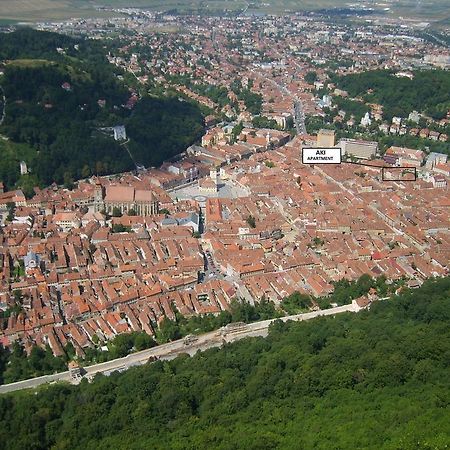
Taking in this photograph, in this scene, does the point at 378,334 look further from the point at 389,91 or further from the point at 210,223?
the point at 389,91

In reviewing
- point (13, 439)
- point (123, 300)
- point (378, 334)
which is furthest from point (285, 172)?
point (13, 439)

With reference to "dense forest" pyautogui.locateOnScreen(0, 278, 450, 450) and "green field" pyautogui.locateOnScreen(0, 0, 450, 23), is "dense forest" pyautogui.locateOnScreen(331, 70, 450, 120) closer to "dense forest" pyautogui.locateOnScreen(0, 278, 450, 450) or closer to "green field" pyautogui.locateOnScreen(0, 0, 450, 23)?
"dense forest" pyautogui.locateOnScreen(0, 278, 450, 450)

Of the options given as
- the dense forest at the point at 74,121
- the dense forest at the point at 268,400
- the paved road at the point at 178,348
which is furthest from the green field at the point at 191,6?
the dense forest at the point at 268,400

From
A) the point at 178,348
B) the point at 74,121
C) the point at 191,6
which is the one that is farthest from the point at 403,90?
the point at 191,6

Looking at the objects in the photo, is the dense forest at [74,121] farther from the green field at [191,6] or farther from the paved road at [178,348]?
the green field at [191,6]

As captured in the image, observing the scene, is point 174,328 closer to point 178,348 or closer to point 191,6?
point 178,348

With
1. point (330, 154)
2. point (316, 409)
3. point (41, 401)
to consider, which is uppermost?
point (330, 154)

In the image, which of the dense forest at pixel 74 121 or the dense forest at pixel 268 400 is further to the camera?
the dense forest at pixel 74 121
